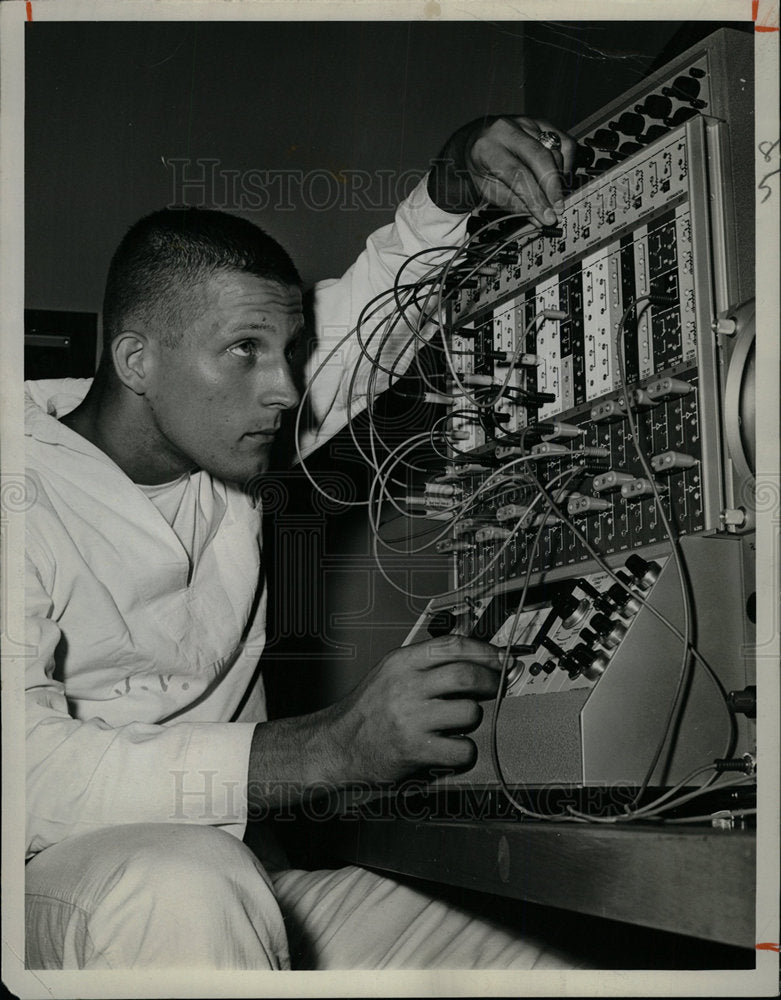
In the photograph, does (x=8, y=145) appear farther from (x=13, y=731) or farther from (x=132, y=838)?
(x=132, y=838)

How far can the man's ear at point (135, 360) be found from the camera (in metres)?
1.60

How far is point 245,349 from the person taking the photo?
5.12 ft

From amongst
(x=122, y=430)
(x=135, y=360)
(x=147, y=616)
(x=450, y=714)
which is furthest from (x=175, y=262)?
(x=450, y=714)

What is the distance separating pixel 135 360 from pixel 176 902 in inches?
35.4

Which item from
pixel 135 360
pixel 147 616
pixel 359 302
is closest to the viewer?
pixel 147 616

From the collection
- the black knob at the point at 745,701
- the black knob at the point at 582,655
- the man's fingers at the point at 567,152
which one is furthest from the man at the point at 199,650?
the black knob at the point at 745,701

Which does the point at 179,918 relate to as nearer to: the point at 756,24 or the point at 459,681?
the point at 459,681

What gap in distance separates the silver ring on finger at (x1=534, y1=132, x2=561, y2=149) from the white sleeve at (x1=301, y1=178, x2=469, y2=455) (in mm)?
256

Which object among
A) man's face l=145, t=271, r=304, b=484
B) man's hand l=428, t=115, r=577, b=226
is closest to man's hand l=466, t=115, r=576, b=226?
man's hand l=428, t=115, r=577, b=226

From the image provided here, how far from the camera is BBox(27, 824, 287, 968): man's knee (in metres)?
1.01

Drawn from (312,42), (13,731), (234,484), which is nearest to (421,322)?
(234,484)

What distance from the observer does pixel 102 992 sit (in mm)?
1075

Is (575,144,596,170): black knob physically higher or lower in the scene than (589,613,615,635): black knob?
higher

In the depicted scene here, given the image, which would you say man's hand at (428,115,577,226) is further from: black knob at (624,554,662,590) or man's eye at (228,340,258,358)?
black knob at (624,554,662,590)
